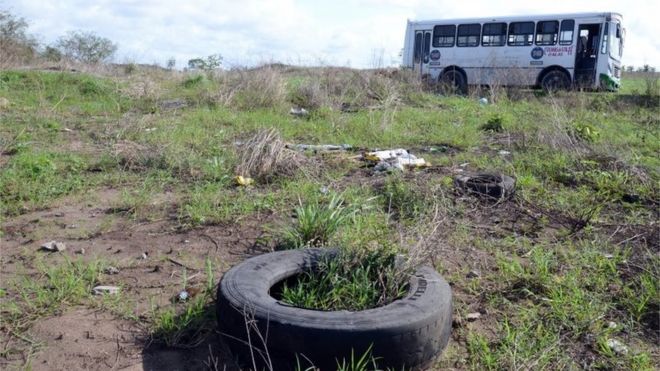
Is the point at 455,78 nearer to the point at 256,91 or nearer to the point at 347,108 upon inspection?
the point at 347,108

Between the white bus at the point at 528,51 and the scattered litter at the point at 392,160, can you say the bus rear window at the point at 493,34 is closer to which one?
the white bus at the point at 528,51

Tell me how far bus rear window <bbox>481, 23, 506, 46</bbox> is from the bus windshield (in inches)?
120

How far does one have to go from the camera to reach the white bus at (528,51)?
653 inches

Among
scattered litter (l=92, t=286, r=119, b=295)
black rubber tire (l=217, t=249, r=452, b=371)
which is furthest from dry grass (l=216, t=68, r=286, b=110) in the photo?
black rubber tire (l=217, t=249, r=452, b=371)

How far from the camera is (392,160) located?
594cm

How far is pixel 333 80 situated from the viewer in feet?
42.7

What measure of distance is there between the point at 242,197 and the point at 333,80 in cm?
884

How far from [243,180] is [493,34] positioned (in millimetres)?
15110

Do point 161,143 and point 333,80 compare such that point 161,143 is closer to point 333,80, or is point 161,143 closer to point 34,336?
point 34,336

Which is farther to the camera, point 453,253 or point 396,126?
point 396,126

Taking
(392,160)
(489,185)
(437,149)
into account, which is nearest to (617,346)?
(489,185)

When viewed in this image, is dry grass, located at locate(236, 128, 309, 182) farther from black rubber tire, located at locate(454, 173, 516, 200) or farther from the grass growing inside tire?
the grass growing inside tire

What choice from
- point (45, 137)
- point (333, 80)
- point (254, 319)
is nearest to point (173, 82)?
point (333, 80)

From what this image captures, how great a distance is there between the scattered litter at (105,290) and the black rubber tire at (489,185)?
2.92 m
